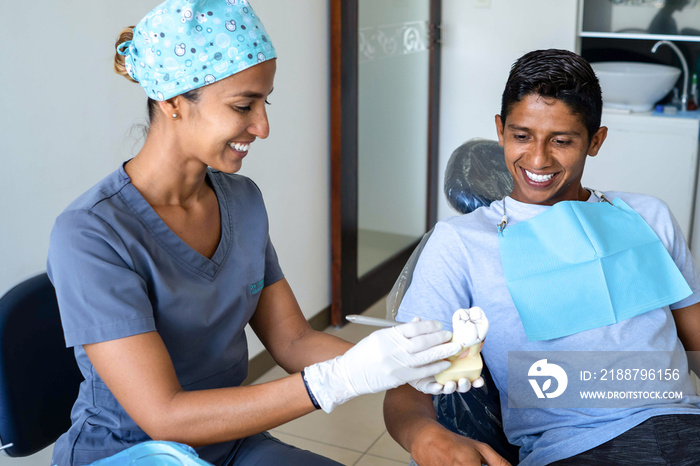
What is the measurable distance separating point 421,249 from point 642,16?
9.73 feet

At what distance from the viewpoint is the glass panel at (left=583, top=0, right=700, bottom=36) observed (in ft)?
12.3

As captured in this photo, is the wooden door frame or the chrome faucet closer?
the wooden door frame

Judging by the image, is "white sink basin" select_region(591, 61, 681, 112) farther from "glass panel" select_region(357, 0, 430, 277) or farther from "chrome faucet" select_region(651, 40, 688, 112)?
"glass panel" select_region(357, 0, 430, 277)

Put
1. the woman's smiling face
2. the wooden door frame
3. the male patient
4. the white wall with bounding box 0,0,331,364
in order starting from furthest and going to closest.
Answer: the wooden door frame
the white wall with bounding box 0,0,331,364
the male patient
the woman's smiling face

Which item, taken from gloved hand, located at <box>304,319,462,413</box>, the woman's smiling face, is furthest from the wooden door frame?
gloved hand, located at <box>304,319,462,413</box>

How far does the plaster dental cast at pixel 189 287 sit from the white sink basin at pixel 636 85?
8.86 feet

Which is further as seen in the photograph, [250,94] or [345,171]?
[345,171]

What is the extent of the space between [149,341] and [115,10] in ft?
3.87

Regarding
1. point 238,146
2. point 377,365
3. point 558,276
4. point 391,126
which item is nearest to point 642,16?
point 391,126

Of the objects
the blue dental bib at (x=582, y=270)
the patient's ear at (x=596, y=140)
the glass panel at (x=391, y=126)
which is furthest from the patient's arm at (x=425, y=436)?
the glass panel at (x=391, y=126)

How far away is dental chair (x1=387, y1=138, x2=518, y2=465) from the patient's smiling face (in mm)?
197

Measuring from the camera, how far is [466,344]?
1094 mm

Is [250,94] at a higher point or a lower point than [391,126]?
higher

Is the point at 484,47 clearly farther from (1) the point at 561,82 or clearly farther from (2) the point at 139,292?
(2) the point at 139,292
